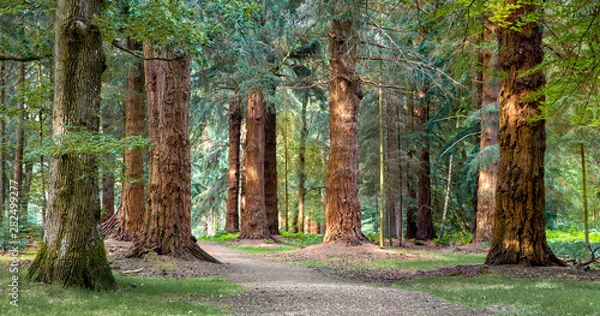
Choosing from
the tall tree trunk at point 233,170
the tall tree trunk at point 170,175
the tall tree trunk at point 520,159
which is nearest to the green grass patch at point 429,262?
the tall tree trunk at point 520,159

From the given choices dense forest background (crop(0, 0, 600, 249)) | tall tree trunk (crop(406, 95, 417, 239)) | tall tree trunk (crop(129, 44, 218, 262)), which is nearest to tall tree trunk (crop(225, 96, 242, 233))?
dense forest background (crop(0, 0, 600, 249))

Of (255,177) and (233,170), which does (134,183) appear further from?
(233,170)

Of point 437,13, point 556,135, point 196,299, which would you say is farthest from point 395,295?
point 556,135

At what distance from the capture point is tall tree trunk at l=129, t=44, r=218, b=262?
9432 millimetres

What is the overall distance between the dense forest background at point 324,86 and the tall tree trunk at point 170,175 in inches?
36.0

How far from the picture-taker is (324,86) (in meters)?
14.9

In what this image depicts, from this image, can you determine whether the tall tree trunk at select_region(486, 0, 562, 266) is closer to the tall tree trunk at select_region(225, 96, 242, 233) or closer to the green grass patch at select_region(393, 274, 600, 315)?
the green grass patch at select_region(393, 274, 600, 315)

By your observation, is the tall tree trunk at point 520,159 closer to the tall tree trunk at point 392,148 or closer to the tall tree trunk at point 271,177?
the tall tree trunk at point 392,148

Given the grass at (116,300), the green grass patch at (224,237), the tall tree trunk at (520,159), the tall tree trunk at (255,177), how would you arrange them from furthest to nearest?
the green grass patch at (224,237) < the tall tree trunk at (255,177) < the tall tree trunk at (520,159) < the grass at (116,300)

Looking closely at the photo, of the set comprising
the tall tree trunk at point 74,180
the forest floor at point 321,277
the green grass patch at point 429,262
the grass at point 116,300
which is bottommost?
the green grass patch at point 429,262

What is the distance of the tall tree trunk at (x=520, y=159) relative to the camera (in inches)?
320

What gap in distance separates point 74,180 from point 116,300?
1444mm

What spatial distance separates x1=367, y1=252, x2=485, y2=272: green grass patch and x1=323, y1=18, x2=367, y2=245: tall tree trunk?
69.2 inches

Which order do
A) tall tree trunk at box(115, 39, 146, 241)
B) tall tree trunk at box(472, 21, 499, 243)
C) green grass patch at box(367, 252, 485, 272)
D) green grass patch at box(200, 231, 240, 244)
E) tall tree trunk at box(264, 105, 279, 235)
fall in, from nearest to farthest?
green grass patch at box(367, 252, 485, 272) → tall tree trunk at box(115, 39, 146, 241) → tall tree trunk at box(472, 21, 499, 243) → green grass patch at box(200, 231, 240, 244) → tall tree trunk at box(264, 105, 279, 235)
